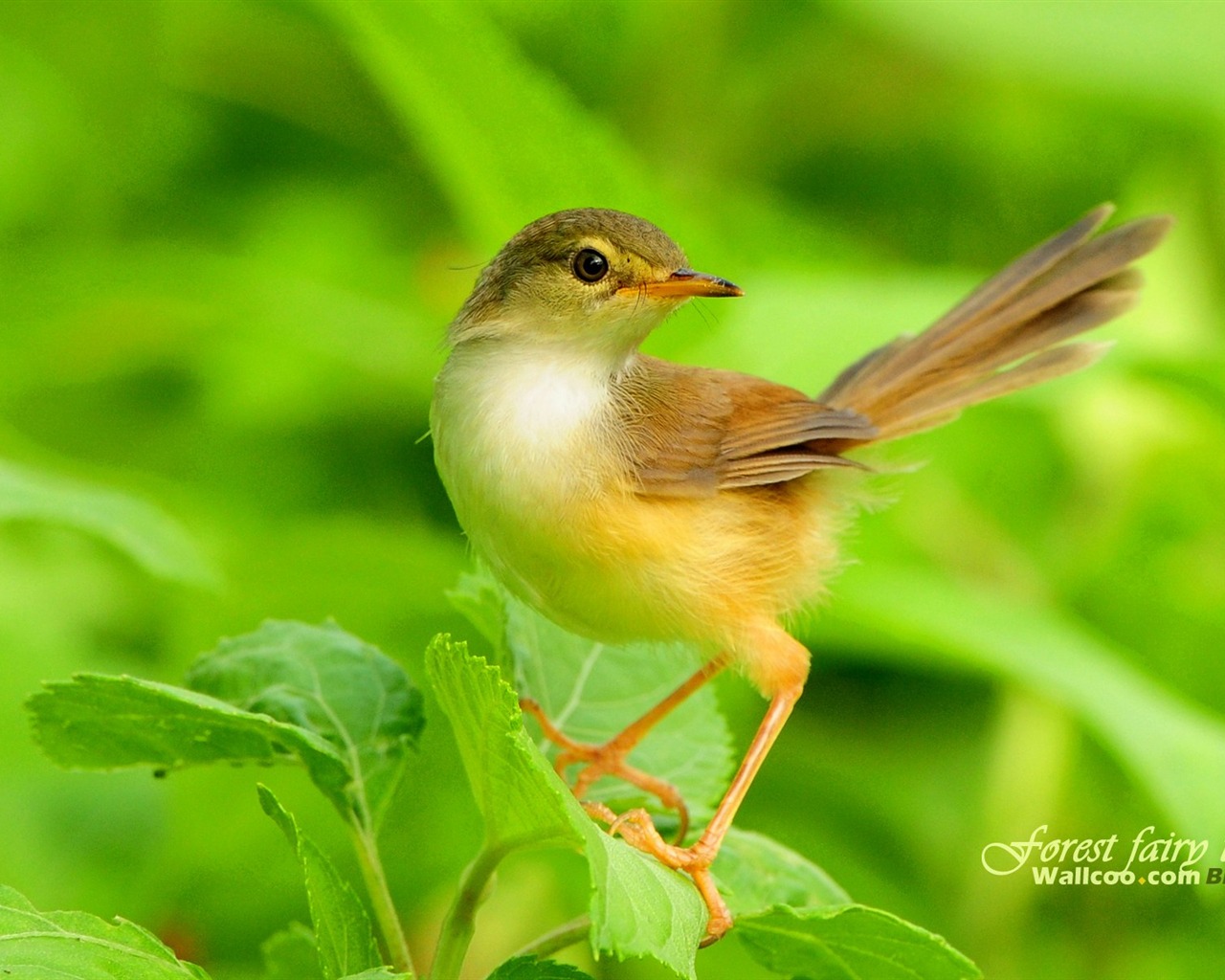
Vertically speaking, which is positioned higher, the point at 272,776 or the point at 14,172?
the point at 14,172

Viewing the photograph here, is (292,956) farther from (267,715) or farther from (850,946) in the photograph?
(850,946)

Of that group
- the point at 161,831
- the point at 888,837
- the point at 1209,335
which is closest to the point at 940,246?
the point at 1209,335

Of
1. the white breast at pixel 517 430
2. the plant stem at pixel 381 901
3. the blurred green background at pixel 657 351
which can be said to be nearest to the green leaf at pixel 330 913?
the plant stem at pixel 381 901

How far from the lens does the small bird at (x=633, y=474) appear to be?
2.46 meters

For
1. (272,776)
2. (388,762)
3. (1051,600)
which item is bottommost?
(388,762)

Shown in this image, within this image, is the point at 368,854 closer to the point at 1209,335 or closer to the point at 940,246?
the point at 1209,335

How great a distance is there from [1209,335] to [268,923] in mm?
3426

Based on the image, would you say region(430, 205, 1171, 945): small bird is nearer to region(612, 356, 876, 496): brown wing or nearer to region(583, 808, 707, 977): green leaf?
region(612, 356, 876, 496): brown wing

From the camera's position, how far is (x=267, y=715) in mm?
2061

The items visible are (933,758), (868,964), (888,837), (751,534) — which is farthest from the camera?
(933,758)

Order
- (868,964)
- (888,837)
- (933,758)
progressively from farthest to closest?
(933,758), (888,837), (868,964)

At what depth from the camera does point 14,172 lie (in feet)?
16.6

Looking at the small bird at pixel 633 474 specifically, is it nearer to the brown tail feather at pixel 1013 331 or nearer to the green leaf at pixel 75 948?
the brown tail feather at pixel 1013 331

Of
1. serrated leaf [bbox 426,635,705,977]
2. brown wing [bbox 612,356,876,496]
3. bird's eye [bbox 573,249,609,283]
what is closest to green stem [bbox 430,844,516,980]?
serrated leaf [bbox 426,635,705,977]
